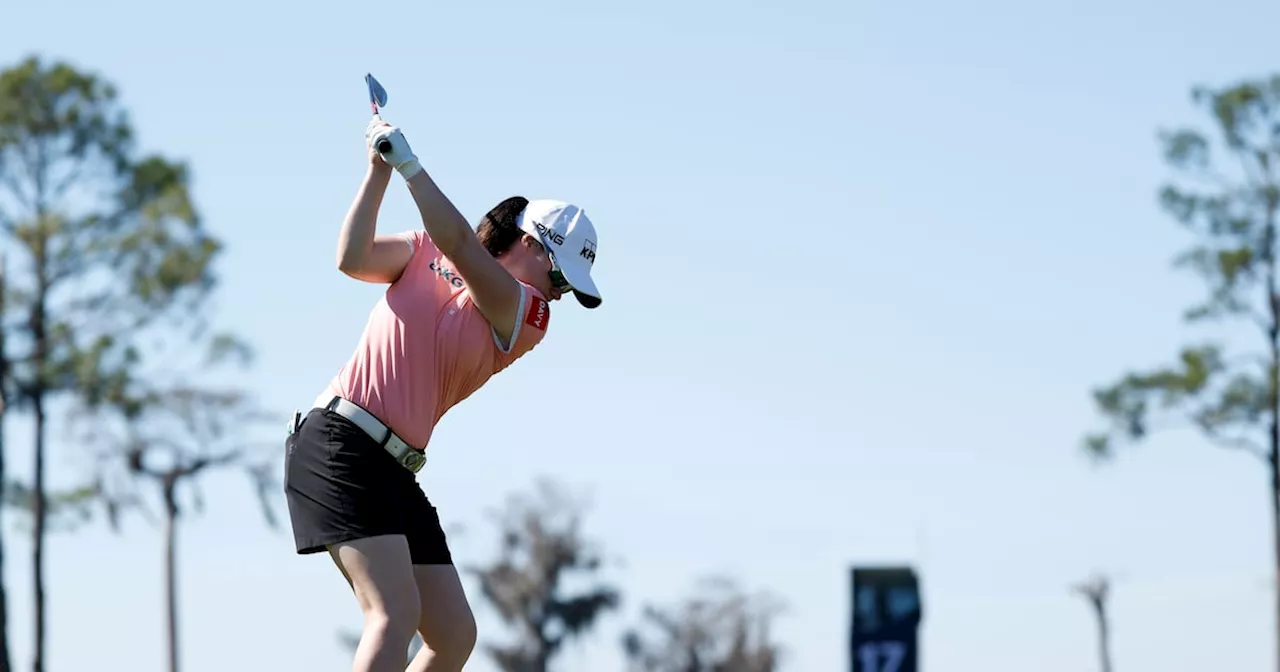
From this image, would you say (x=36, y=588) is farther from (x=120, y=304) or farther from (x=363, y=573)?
(x=363, y=573)

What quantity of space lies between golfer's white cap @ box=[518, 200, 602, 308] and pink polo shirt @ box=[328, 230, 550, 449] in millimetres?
128

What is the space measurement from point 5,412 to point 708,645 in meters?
38.9

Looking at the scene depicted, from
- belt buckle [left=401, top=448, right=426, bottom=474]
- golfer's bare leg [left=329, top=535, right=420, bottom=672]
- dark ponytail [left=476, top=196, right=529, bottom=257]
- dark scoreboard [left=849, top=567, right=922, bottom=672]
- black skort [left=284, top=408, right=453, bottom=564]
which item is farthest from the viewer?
dark scoreboard [left=849, top=567, right=922, bottom=672]

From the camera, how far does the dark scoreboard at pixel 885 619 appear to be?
320 inches

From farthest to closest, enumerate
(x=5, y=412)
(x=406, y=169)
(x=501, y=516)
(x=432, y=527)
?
(x=501, y=516) → (x=5, y=412) → (x=432, y=527) → (x=406, y=169)

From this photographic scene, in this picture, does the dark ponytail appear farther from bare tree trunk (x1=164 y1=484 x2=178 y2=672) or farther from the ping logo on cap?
bare tree trunk (x1=164 y1=484 x2=178 y2=672)

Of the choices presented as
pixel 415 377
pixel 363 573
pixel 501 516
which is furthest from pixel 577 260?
pixel 501 516

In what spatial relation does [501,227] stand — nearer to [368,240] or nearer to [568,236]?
[568,236]

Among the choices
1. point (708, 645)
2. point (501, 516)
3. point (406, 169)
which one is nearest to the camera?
point (406, 169)

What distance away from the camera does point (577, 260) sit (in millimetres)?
7027

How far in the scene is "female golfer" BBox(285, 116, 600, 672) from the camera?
6.77 meters

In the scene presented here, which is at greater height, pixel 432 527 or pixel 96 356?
pixel 96 356

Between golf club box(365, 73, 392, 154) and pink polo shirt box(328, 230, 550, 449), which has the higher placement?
golf club box(365, 73, 392, 154)

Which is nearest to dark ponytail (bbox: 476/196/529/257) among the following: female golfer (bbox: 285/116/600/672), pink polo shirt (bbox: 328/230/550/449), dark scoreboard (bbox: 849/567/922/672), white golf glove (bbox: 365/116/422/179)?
female golfer (bbox: 285/116/600/672)
